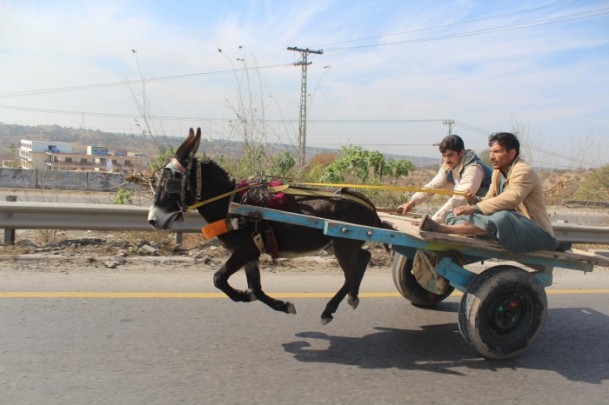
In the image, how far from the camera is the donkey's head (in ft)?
13.7

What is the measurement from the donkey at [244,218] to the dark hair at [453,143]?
1042mm

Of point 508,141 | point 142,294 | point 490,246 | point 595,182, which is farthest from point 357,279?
point 595,182

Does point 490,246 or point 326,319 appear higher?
point 490,246

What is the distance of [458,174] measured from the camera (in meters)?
5.11

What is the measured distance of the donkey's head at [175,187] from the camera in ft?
13.7

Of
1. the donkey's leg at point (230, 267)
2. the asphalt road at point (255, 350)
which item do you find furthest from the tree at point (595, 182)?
the donkey's leg at point (230, 267)

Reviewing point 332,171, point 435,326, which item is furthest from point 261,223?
point 332,171

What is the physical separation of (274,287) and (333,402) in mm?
2658

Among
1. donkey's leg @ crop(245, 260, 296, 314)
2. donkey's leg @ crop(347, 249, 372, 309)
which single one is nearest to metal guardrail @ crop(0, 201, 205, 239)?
donkey's leg @ crop(245, 260, 296, 314)

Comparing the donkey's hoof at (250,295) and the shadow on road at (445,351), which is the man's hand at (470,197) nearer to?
the shadow on road at (445,351)

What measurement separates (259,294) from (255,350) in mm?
624

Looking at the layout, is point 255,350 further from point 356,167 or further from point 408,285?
point 356,167

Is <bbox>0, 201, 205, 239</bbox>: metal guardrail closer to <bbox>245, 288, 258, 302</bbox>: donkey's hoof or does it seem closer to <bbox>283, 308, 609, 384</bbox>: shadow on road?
<bbox>245, 288, 258, 302</bbox>: donkey's hoof

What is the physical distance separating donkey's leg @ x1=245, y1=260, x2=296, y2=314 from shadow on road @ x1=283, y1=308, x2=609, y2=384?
27cm
